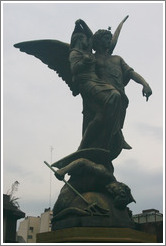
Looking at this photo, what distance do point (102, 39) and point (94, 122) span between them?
2.62 meters

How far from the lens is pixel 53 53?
12.0 metres

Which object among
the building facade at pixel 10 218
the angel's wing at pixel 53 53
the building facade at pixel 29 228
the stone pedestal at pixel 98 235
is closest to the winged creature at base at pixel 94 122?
the angel's wing at pixel 53 53

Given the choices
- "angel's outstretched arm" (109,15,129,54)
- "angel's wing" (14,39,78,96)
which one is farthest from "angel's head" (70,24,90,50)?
"angel's outstretched arm" (109,15,129,54)

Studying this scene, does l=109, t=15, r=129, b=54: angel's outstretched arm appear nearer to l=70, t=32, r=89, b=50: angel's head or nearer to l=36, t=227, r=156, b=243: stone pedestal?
l=70, t=32, r=89, b=50: angel's head

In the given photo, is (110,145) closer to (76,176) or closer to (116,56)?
(76,176)

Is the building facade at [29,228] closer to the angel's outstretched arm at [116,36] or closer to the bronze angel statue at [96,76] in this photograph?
the bronze angel statue at [96,76]

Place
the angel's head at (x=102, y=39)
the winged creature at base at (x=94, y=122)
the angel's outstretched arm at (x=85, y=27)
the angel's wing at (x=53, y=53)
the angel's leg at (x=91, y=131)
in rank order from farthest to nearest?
the angel's wing at (x=53, y=53)
the angel's head at (x=102, y=39)
the angel's outstretched arm at (x=85, y=27)
the angel's leg at (x=91, y=131)
the winged creature at base at (x=94, y=122)

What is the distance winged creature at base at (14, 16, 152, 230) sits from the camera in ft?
29.6

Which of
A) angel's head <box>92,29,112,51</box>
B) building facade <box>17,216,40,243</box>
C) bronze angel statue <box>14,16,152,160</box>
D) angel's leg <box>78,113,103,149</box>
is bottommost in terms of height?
building facade <box>17,216,40,243</box>

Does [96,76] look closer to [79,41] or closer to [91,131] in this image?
Result: [79,41]

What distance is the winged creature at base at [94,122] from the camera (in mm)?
9031

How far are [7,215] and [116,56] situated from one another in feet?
40.9

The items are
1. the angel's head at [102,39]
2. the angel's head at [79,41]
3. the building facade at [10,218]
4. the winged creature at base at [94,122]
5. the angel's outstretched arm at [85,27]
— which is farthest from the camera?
the building facade at [10,218]

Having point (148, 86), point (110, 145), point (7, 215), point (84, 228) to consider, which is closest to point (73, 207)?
point (84, 228)
